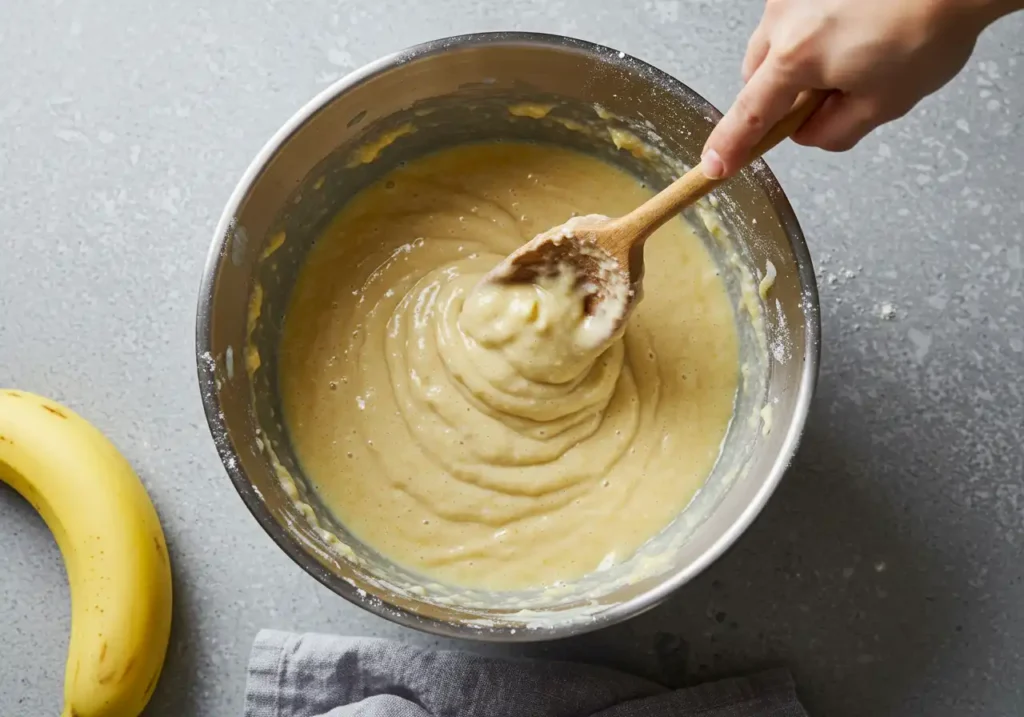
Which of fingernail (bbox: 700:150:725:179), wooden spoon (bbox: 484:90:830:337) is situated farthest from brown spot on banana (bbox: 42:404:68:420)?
fingernail (bbox: 700:150:725:179)

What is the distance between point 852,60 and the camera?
132 cm

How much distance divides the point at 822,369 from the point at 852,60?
83 cm

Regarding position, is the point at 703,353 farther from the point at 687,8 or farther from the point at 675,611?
the point at 687,8

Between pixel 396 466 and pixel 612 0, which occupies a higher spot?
pixel 612 0

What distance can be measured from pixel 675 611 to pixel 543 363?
24.4 inches

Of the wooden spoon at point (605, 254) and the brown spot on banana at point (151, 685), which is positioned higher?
the wooden spoon at point (605, 254)

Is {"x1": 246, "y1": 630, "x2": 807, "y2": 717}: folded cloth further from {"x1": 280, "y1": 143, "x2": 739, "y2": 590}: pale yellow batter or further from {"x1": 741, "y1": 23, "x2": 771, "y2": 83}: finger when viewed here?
{"x1": 741, "y1": 23, "x2": 771, "y2": 83}: finger

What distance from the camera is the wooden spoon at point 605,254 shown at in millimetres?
1622

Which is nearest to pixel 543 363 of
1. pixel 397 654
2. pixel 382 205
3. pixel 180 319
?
pixel 382 205

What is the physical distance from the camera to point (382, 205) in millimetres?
2014

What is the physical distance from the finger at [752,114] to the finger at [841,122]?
94mm

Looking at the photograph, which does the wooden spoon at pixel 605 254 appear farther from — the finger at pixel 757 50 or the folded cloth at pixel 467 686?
the folded cloth at pixel 467 686

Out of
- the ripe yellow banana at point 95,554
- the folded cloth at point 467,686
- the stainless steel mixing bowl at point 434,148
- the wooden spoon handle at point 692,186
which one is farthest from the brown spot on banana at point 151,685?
the wooden spoon handle at point 692,186

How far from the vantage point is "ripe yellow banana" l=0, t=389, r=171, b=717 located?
1825mm
